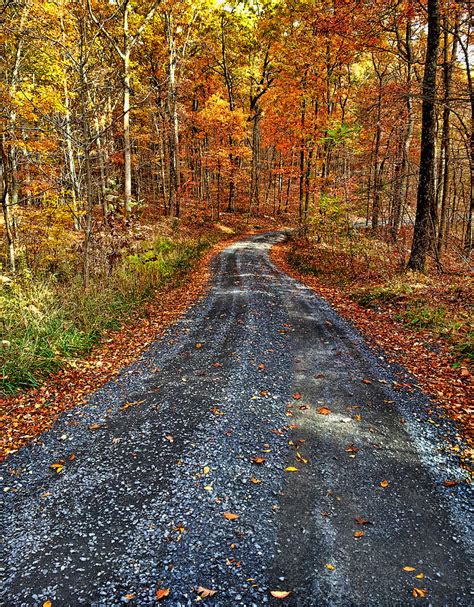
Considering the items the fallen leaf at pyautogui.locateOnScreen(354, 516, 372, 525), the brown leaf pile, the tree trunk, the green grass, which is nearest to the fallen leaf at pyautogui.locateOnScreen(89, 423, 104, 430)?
the brown leaf pile

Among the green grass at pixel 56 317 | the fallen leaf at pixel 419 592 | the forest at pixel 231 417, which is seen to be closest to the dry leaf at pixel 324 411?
the forest at pixel 231 417

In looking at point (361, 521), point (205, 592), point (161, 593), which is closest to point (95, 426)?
point (161, 593)

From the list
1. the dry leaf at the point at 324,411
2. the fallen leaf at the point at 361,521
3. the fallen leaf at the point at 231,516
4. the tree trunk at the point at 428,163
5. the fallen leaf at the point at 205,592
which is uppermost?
the tree trunk at the point at 428,163

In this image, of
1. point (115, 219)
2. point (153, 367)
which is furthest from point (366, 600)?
point (115, 219)

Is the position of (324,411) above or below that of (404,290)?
below

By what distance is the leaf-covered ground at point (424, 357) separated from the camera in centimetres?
496

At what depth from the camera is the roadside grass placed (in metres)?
7.48

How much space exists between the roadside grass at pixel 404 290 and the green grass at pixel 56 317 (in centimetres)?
610

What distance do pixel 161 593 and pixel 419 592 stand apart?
5.92ft

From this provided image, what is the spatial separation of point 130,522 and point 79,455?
1310 mm

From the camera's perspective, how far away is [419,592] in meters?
2.59

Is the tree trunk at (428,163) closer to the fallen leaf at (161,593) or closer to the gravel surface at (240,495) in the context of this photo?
the gravel surface at (240,495)

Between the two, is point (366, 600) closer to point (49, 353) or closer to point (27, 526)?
point (27, 526)

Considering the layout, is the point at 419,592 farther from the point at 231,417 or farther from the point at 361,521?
the point at 231,417
